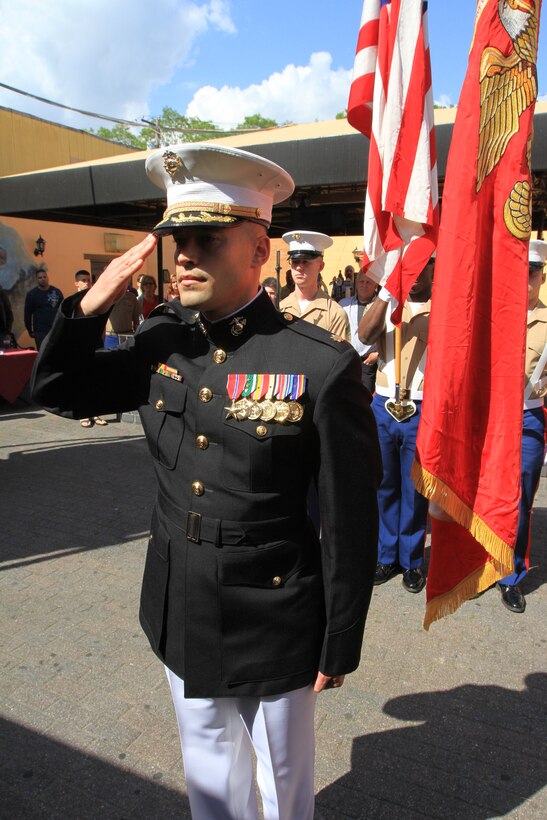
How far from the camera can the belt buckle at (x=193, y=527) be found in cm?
164

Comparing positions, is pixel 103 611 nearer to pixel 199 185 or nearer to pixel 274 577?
pixel 274 577

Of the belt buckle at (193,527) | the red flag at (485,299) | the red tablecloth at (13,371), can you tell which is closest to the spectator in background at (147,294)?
the red tablecloth at (13,371)

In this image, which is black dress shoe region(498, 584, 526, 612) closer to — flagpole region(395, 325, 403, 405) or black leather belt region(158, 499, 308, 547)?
flagpole region(395, 325, 403, 405)

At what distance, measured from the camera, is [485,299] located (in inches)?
82.0

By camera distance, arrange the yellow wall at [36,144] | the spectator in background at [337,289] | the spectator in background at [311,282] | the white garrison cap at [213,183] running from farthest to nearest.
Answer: the spectator in background at [337,289]
the yellow wall at [36,144]
the spectator in background at [311,282]
the white garrison cap at [213,183]

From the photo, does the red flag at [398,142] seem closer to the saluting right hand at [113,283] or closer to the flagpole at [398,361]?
the flagpole at [398,361]

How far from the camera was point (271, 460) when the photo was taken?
1.58 metres

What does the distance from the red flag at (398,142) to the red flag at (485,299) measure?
826 millimetres

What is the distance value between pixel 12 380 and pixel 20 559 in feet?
11.3

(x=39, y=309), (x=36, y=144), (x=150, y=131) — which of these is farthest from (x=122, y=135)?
(x=39, y=309)

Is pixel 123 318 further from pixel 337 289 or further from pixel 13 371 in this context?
pixel 337 289

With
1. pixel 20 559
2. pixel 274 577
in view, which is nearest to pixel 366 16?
pixel 274 577

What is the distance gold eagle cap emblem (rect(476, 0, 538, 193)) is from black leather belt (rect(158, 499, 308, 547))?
1.30m

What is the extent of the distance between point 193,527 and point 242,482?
0.64 feet
